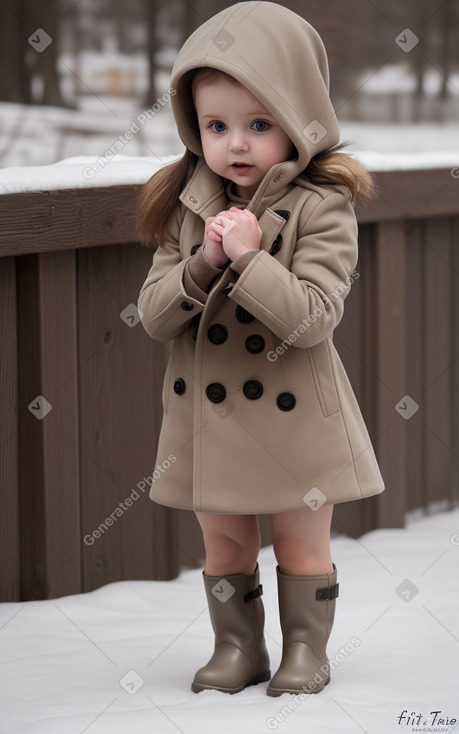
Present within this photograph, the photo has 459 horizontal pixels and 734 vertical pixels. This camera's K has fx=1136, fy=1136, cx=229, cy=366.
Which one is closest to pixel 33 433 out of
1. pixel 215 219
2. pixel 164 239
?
pixel 164 239

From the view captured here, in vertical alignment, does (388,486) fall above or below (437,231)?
below

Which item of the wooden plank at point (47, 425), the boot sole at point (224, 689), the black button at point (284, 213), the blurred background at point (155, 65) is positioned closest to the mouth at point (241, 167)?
the black button at point (284, 213)

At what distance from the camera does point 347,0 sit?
33.2 feet

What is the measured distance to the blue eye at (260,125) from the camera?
94.6 inches

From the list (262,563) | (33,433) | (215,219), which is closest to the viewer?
(215,219)

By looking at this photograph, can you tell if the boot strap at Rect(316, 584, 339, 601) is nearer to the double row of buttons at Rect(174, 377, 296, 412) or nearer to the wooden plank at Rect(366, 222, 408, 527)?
the double row of buttons at Rect(174, 377, 296, 412)

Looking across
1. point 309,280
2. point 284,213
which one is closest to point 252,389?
point 309,280

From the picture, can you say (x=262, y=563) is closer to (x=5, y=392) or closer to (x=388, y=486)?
(x=388, y=486)

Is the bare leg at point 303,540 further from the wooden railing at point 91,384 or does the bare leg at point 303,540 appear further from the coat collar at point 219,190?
the wooden railing at point 91,384

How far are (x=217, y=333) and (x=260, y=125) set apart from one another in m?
0.46

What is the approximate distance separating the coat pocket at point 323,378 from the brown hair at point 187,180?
0.35 meters

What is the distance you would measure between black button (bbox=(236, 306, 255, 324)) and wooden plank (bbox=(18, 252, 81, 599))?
87 centimetres

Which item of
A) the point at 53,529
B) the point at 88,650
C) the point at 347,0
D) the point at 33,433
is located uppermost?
the point at 347,0

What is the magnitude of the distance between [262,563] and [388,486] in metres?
0.69
